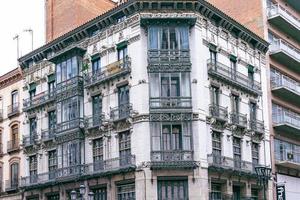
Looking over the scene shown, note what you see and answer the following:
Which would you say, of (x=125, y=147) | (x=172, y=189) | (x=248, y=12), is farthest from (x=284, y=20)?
(x=172, y=189)

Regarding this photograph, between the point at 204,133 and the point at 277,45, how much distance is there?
1433 cm

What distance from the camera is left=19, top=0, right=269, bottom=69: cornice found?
37.1 meters

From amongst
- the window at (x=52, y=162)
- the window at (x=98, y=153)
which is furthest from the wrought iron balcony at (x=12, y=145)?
the window at (x=98, y=153)

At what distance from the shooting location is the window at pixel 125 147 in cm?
3614

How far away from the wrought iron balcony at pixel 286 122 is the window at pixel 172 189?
12.7 meters

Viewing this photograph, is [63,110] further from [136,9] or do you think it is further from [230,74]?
[230,74]

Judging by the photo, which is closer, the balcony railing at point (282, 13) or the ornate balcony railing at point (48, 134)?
the ornate balcony railing at point (48, 134)

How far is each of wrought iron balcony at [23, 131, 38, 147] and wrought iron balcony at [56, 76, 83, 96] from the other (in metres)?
4.50

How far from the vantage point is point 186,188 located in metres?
35.1

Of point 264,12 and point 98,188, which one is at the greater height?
point 264,12

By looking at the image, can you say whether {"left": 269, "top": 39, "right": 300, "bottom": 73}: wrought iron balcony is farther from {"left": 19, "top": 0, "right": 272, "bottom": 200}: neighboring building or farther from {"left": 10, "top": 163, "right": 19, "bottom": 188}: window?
{"left": 10, "top": 163, "right": 19, "bottom": 188}: window

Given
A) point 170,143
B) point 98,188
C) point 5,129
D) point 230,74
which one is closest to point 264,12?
point 230,74

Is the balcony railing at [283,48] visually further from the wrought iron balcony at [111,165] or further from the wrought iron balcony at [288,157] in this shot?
the wrought iron balcony at [111,165]

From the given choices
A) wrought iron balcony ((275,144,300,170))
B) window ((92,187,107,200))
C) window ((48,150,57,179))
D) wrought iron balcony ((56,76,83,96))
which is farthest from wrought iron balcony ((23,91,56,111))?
wrought iron balcony ((275,144,300,170))
